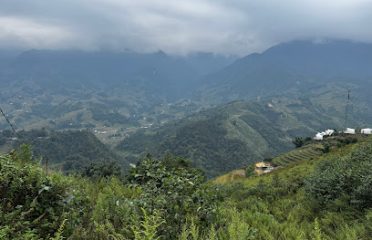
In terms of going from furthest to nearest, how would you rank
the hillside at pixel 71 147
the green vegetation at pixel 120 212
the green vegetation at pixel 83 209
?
the hillside at pixel 71 147 < the green vegetation at pixel 83 209 < the green vegetation at pixel 120 212

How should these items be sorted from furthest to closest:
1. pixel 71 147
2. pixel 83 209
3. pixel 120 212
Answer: pixel 71 147 → pixel 83 209 → pixel 120 212

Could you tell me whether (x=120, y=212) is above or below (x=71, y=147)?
above

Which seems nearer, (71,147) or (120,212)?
(120,212)

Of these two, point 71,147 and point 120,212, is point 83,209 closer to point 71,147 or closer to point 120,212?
point 120,212

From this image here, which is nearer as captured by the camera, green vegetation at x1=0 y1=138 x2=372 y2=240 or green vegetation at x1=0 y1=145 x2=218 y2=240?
green vegetation at x1=0 y1=138 x2=372 y2=240

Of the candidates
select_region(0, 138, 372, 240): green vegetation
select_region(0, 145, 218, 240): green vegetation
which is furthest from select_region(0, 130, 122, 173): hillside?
select_region(0, 145, 218, 240): green vegetation

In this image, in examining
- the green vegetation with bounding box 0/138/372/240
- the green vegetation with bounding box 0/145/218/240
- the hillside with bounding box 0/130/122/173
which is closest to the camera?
the green vegetation with bounding box 0/138/372/240

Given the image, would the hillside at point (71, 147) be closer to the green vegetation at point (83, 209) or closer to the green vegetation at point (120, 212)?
the green vegetation at point (120, 212)

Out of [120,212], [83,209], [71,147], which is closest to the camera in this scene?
[120,212]

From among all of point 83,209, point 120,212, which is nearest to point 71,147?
point 83,209

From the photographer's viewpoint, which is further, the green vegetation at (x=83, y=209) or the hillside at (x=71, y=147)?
the hillside at (x=71, y=147)

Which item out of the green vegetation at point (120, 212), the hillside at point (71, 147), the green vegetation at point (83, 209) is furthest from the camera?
the hillside at point (71, 147)

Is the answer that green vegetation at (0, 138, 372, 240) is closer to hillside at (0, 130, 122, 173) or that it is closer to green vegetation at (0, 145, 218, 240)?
green vegetation at (0, 145, 218, 240)

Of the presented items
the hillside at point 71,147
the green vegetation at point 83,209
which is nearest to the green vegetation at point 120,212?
the green vegetation at point 83,209
